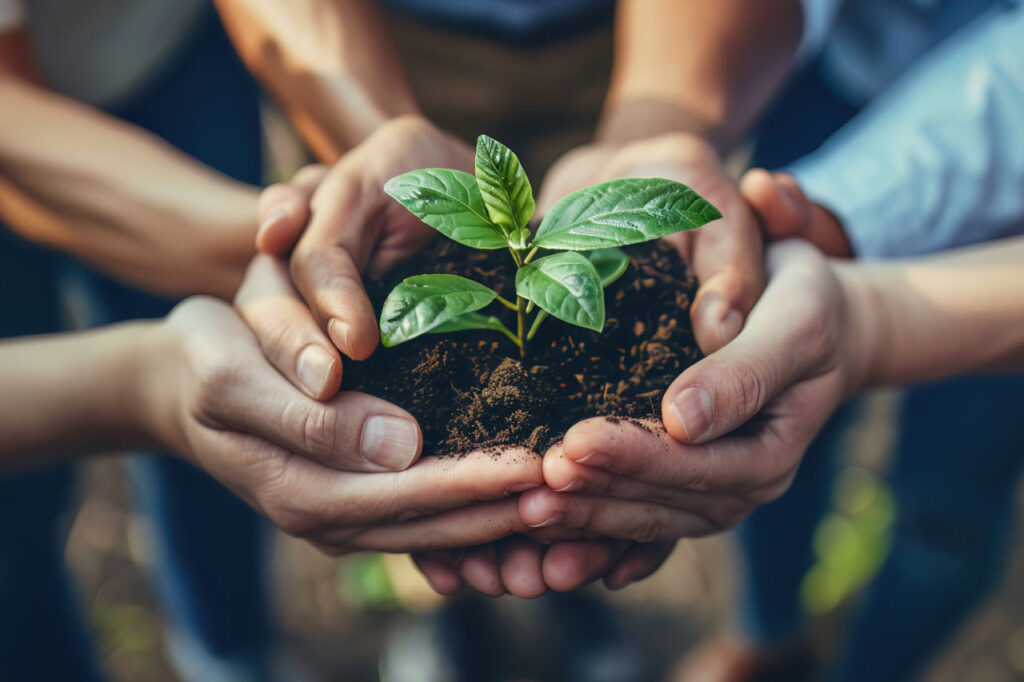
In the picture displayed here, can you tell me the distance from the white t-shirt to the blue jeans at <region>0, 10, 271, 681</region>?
0.19 ft

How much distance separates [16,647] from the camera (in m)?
1.84

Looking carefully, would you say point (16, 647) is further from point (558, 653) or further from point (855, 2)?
point (855, 2)

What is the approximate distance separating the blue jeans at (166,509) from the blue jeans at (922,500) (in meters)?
1.58

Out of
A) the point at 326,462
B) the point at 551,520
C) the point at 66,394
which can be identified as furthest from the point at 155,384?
the point at 551,520

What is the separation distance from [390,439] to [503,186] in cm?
40

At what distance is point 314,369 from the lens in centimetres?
105

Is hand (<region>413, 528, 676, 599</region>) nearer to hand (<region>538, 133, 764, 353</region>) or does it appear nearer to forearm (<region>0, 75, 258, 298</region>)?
hand (<region>538, 133, 764, 353</region>)

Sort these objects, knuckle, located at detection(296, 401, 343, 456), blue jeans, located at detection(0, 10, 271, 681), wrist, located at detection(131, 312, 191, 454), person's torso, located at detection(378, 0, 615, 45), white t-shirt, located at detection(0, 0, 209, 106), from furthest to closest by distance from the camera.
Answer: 1. person's torso, located at detection(378, 0, 615, 45)
2. blue jeans, located at detection(0, 10, 271, 681)
3. white t-shirt, located at detection(0, 0, 209, 106)
4. wrist, located at detection(131, 312, 191, 454)
5. knuckle, located at detection(296, 401, 343, 456)

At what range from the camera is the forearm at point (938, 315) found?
4.60ft

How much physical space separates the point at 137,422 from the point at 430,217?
0.76 metres

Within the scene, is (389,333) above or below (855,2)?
below

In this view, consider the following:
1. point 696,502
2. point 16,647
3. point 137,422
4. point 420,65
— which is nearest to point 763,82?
point 420,65

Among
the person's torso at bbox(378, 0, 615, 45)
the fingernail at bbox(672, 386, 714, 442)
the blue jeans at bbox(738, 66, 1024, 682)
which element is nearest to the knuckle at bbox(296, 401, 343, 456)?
the fingernail at bbox(672, 386, 714, 442)

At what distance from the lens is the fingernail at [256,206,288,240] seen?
4.09 feet
